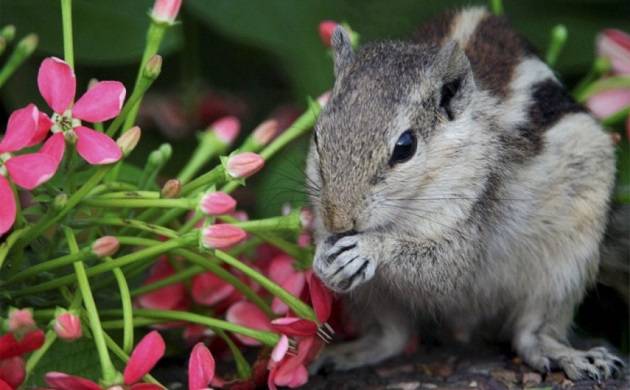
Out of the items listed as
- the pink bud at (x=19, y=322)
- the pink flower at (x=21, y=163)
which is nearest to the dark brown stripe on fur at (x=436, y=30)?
the pink flower at (x=21, y=163)

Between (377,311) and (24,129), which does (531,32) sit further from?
(24,129)

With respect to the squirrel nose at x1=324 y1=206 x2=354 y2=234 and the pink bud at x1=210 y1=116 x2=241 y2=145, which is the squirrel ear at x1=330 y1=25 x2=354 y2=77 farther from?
the squirrel nose at x1=324 y1=206 x2=354 y2=234

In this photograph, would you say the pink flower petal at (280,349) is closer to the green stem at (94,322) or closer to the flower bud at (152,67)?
the green stem at (94,322)

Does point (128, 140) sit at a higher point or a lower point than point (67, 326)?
higher

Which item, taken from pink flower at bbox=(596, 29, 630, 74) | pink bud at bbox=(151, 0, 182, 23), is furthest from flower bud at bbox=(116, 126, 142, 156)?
pink flower at bbox=(596, 29, 630, 74)

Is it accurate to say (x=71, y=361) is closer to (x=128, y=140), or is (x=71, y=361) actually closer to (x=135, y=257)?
(x=135, y=257)

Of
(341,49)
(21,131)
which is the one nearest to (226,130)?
(341,49)
